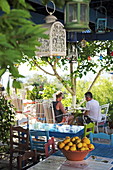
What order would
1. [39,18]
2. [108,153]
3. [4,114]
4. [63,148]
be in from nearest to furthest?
[63,148] → [108,153] → [39,18] → [4,114]

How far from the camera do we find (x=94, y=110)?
741cm

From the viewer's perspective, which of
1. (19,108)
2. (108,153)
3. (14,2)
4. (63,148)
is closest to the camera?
(14,2)

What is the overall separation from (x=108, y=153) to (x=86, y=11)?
2283mm

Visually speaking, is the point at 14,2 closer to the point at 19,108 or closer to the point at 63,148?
the point at 63,148

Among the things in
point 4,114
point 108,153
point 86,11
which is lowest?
point 108,153

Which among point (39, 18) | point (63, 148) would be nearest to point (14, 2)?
point (63, 148)

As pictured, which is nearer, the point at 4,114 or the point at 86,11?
the point at 86,11

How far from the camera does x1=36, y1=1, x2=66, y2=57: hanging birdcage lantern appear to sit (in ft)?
14.0

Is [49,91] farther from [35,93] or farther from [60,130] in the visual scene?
[60,130]

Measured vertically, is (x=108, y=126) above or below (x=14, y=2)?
below

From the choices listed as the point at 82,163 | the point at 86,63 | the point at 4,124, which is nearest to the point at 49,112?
the point at 4,124

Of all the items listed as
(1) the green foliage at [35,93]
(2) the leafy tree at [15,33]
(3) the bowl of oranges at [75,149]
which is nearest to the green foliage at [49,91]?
(1) the green foliage at [35,93]

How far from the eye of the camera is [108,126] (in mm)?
8453

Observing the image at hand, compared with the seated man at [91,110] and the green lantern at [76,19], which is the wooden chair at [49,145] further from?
the seated man at [91,110]
